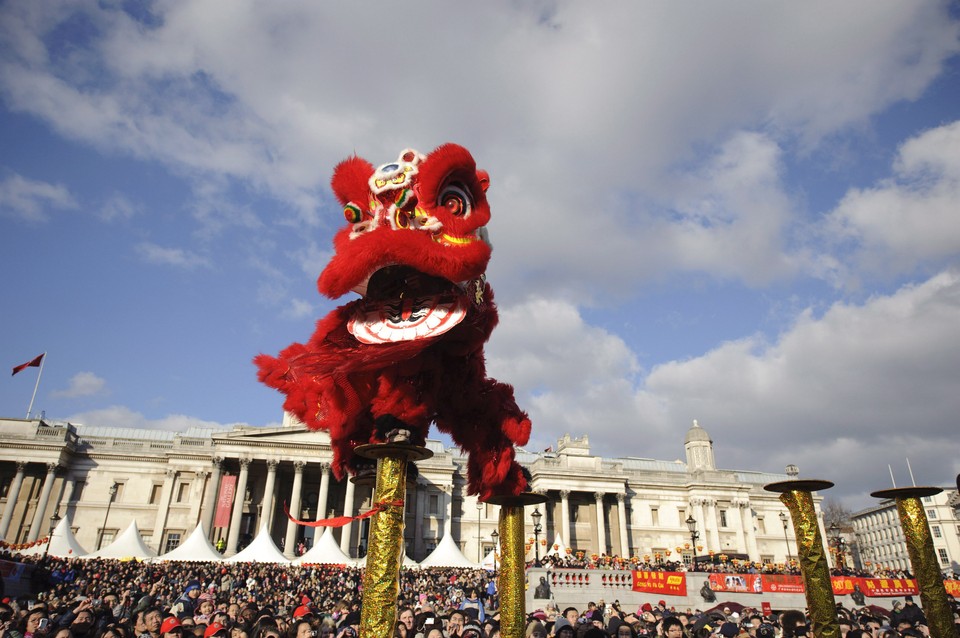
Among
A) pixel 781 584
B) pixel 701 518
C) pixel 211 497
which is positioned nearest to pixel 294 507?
pixel 211 497

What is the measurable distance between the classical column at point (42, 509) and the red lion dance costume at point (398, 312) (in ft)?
153

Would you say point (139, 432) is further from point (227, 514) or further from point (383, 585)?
point (383, 585)

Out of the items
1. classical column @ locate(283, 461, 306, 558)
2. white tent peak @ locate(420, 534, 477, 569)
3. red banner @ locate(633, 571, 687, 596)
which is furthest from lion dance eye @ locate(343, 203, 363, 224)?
classical column @ locate(283, 461, 306, 558)

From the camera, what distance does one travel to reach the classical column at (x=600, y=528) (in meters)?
45.8

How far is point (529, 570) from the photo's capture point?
74.5ft

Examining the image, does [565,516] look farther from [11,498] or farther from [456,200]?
[456,200]

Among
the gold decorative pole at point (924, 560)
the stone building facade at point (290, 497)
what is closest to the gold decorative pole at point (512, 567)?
the gold decorative pole at point (924, 560)

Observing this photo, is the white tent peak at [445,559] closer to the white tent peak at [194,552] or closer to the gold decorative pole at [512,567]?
the white tent peak at [194,552]

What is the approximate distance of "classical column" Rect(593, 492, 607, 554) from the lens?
150 ft

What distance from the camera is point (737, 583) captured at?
2278cm

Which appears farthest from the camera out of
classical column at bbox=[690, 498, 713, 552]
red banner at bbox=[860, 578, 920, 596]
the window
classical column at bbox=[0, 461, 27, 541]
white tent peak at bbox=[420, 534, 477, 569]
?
classical column at bbox=[690, 498, 713, 552]

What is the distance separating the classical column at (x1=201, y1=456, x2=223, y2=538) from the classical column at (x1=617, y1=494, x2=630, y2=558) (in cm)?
3132

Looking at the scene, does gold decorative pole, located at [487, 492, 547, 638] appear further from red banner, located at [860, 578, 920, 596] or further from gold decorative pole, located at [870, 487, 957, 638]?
A: red banner, located at [860, 578, 920, 596]

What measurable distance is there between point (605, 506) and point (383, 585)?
161ft
